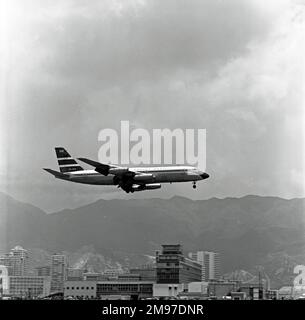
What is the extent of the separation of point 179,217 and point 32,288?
20.4 meters

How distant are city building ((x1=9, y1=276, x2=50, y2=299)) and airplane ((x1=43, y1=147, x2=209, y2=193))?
25.1m

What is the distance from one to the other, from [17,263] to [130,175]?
47.6m

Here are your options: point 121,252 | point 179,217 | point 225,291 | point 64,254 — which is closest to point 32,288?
point 64,254

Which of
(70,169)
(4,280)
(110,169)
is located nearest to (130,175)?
(110,169)

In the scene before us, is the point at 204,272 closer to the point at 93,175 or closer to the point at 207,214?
the point at 207,214

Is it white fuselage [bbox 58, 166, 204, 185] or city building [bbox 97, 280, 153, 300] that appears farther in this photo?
city building [bbox 97, 280, 153, 300]

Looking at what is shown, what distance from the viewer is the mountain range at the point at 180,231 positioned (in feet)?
276

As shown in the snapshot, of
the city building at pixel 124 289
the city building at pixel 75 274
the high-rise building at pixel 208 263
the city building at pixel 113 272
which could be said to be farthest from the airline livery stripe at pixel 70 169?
the high-rise building at pixel 208 263

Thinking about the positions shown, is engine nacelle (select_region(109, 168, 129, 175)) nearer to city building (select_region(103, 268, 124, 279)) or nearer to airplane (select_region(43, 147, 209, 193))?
airplane (select_region(43, 147, 209, 193))

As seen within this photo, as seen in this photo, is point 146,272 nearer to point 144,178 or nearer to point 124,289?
point 124,289

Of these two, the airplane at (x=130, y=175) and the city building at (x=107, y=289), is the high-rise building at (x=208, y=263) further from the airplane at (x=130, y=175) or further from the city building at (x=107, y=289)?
the airplane at (x=130, y=175)

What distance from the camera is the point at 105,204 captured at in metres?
82.1

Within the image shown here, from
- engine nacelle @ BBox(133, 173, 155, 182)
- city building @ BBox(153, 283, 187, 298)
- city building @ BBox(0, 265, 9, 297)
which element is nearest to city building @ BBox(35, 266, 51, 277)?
city building @ BBox(0, 265, 9, 297)

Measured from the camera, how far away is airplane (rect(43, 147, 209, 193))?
52344mm
